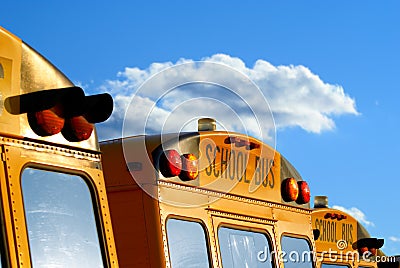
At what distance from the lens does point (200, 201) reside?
5.43 metres

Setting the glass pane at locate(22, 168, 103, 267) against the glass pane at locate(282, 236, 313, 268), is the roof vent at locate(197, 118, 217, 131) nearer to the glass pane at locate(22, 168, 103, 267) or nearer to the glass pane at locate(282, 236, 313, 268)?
the glass pane at locate(282, 236, 313, 268)

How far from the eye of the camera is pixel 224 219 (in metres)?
5.65

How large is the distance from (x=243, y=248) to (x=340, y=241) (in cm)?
326

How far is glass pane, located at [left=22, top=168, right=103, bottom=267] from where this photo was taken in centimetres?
352

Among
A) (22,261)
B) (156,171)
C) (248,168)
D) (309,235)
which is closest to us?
(22,261)

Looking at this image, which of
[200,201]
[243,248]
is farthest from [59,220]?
[243,248]

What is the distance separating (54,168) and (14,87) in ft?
1.32

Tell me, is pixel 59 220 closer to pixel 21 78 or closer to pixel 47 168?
pixel 47 168

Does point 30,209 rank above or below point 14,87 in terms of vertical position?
below

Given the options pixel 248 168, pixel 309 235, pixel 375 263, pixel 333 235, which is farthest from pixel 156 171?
pixel 375 263

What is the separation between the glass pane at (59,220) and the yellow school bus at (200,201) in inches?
44.2

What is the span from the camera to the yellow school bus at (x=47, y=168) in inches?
136

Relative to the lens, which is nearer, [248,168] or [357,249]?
[248,168]

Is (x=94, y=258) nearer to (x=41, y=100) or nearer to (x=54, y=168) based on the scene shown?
(x=54, y=168)
